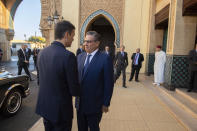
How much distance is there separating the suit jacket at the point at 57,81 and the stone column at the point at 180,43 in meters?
4.16

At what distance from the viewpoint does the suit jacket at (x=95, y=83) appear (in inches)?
Answer: 61.7

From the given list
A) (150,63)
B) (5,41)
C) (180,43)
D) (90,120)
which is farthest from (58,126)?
(5,41)

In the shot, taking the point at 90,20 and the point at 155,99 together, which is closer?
the point at 155,99

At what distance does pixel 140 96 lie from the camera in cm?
431

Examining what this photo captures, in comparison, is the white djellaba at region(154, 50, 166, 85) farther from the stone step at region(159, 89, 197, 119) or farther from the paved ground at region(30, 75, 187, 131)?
the paved ground at region(30, 75, 187, 131)

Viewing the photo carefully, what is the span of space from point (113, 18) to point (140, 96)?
5.97 m

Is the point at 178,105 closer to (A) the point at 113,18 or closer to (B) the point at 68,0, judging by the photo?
(A) the point at 113,18

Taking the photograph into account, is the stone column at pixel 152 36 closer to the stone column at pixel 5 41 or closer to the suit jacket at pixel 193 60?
the suit jacket at pixel 193 60

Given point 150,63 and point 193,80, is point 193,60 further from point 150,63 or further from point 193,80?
point 150,63

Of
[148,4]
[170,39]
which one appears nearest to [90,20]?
[148,4]

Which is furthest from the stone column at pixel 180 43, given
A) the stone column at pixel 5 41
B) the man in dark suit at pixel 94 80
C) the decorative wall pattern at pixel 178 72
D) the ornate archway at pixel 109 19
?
the stone column at pixel 5 41

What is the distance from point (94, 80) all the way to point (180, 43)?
13.2ft

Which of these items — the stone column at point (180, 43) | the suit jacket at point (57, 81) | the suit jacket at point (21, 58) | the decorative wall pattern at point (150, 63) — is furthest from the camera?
the decorative wall pattern at point (150, 63)

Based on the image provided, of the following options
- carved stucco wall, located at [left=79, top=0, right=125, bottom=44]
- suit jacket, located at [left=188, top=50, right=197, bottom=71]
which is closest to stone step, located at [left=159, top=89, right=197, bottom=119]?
suit jacket, located at [left=188, top=50, right=197, bottom=71]
